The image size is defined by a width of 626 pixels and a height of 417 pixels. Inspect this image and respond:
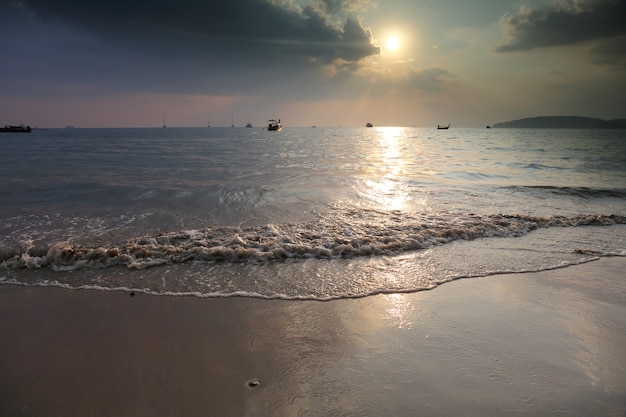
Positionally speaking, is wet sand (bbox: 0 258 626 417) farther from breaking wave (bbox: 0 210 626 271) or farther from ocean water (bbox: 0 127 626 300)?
breaking wave (bbox: 0 210 626 271)

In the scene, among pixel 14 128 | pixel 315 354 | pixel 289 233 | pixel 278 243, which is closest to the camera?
pixel 315 354

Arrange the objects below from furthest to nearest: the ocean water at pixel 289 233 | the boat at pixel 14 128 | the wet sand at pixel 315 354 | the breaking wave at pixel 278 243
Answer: the boat at pixel 14 128 → the breaking wave at pixel 278 243 → the ocean water at pixel 289 233 → the wet sand at pixel 315 354

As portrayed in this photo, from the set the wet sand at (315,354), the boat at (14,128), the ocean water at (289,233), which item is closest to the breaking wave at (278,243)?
the ocean water at (289,233)

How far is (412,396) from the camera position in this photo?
314 centimetres

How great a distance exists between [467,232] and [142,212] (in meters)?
9.95

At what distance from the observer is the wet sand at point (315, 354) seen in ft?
10.0

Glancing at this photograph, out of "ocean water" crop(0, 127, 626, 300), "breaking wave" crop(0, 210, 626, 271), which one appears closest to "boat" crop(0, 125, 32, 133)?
"ocean water" crop(0, 127, 626, 300)

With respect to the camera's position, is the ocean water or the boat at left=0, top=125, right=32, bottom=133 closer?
the ocean water

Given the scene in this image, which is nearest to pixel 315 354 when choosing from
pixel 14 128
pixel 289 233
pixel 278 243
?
pixel 278 243

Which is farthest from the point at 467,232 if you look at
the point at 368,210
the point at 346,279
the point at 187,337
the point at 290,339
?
the point at 187,337

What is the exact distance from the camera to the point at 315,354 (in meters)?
3.79

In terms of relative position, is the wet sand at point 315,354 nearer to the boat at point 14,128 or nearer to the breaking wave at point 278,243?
the breaking wave at point 278,243

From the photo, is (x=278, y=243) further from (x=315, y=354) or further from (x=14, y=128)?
(x=14, y=128)

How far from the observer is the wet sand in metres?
3.06
